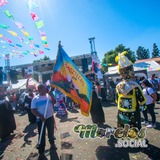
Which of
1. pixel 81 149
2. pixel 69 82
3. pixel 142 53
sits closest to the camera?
pixel 69 82

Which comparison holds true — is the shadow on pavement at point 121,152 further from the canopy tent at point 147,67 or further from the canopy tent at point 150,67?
the canopy tent at point 150,67

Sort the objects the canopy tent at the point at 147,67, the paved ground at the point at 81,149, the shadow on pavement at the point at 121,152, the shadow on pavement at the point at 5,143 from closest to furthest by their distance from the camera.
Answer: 1. the shadow on pavement at the point at 121,152
2. the paved ground at the point at 81,149
3. the shadow on pavement at the point at 5,143
4. the canopy tent at the point at 147,67

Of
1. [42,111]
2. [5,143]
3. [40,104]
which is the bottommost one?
[5,143]

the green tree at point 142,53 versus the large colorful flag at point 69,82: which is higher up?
the green tree at point 142,53

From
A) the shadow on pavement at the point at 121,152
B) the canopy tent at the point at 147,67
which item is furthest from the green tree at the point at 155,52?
the shadow on pavement at the point at 121,152

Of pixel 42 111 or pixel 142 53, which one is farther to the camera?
pixel 142 53

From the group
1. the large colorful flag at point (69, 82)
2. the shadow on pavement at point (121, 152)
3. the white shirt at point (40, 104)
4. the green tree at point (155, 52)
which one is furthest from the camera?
the green tree at point (155, 52)

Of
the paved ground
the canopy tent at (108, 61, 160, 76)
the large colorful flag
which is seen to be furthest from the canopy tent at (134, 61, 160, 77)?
the large colorful flag

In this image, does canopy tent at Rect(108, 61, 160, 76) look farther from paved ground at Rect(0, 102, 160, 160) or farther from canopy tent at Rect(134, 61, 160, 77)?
paved ground at Rect(0, 102, 160, 160)

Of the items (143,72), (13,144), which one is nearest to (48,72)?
(143,72)

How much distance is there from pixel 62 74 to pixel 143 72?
47.5 ft

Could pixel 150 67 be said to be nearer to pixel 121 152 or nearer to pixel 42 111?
pixel 121 152

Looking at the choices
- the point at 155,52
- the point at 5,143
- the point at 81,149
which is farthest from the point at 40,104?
the point at 155,52

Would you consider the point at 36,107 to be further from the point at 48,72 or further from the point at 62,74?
the point at 48,72
